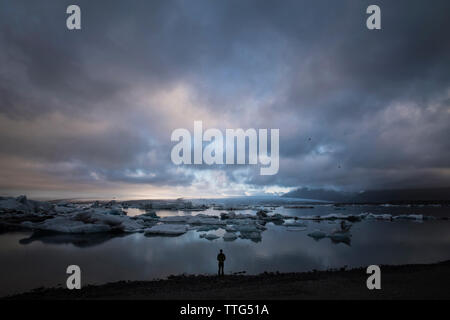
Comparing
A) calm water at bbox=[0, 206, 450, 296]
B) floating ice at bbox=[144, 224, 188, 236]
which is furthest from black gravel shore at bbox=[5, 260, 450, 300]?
floating ice at bbox=[144, 224, 188, 236]

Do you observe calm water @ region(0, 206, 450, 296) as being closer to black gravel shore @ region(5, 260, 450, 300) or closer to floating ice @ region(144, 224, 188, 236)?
floating ice @ region(144, 224, 188, 236)

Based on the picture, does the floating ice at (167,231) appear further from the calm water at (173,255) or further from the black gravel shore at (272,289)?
the black gravel shore at (272,289)

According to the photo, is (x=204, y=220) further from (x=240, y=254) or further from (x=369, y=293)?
(x=369, y=293)

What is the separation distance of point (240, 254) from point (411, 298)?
12966mm

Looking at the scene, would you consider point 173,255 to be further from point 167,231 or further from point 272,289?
point 272,289

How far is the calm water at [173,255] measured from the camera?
14280 millimetres

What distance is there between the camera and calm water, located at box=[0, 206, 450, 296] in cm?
1428

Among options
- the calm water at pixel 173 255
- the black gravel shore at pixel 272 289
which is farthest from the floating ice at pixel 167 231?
the black gravel shore at pixel 272 289

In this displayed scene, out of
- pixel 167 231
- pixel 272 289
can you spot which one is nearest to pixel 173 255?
pixel 167 231

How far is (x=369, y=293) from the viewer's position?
7910 mm

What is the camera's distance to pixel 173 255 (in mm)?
19094

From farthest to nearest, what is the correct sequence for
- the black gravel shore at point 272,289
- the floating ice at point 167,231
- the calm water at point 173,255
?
the floating ice at point 167,231 → the calm water at point 173,255 → the black gravel shore at point 272,289

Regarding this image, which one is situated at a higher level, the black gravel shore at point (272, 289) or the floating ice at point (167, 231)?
the black gravel shore at point (272, 289)
